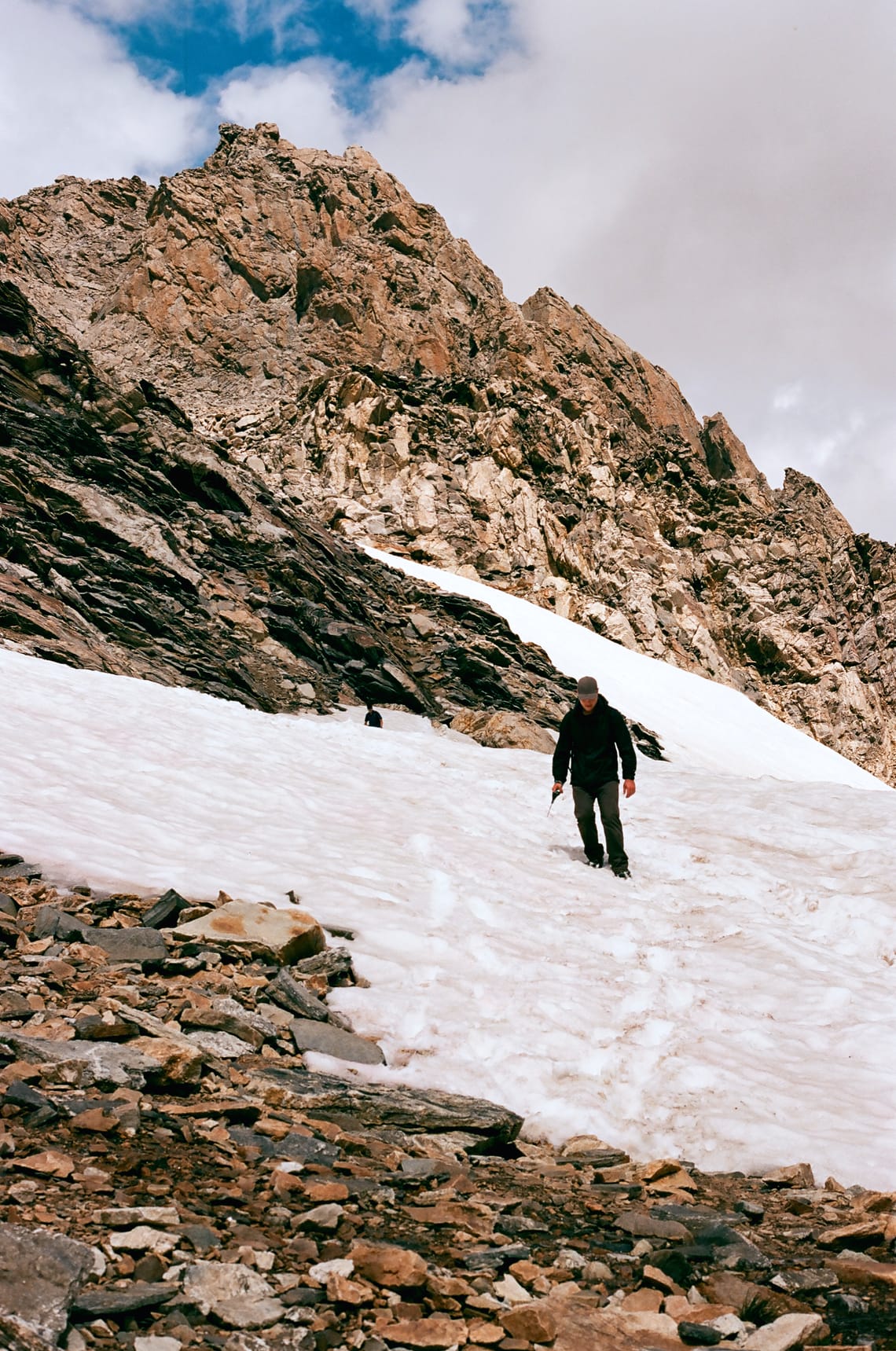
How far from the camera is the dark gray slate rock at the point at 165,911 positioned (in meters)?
6.07

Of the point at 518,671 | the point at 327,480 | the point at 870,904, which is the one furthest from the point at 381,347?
the point at 870,904

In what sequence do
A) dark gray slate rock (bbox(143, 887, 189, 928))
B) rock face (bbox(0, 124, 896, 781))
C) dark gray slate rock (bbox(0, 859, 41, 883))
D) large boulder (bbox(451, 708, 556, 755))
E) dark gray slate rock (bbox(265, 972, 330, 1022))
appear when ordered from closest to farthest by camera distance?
dark gray slate rock (bbox(265, 972, 330, 1022)) → dark gray slate rock (bbox(143, 887, 189, 928)) → dark gray slate rock (bbox(0, 859, 41, 883)) → large boulder (bbox(451, 708, 556, 755)) → rock face (bbox(0, 124, 896, 781))

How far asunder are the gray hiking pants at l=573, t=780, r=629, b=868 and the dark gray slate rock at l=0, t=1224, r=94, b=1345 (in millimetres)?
8172

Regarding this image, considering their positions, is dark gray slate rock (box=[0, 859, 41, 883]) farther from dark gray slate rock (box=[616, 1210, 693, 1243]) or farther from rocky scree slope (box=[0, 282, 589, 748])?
rocky scree slope (box=[0, 282, 589, 748])

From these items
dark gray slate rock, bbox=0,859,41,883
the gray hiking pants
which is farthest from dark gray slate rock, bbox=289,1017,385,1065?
the gray hiking pants

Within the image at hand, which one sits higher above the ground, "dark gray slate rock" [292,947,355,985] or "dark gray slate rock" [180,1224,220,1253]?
"dark gray slate rock" [180,1224,220,1253]

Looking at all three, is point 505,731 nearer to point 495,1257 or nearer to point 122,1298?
point 495,1257

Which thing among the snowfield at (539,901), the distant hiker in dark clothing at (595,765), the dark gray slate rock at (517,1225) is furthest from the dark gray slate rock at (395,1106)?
the distant hiker in dark clothing at (595,765)

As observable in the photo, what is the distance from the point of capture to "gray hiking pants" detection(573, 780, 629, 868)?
10297 mm

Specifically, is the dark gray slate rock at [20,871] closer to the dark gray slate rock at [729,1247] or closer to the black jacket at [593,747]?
the dark gray slate rock at [729,1247]

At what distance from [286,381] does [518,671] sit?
61.1 meters

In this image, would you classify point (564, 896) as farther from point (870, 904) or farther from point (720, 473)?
point (720, 473)

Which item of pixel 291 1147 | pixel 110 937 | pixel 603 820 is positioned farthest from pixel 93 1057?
pixel 603 820

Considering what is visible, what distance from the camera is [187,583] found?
26.0 meters
